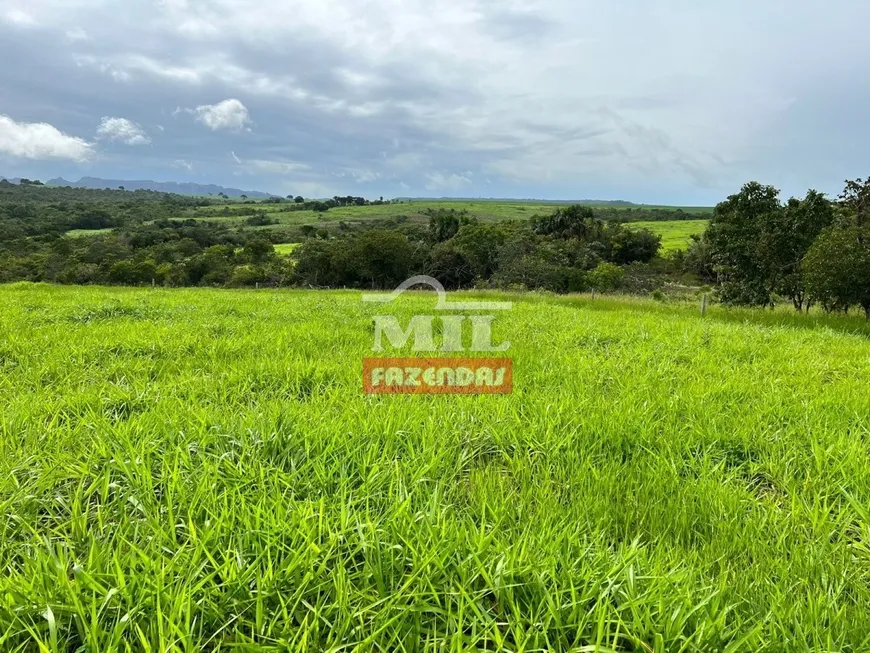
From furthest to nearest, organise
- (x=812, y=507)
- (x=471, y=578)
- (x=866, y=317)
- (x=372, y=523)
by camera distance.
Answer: (x=866, y=317), (x=812, y=507), (x=372, y=523), (x=471, y=578)

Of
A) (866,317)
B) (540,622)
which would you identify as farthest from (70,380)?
(866,317)

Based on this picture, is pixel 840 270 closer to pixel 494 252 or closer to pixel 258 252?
pixel 494 252

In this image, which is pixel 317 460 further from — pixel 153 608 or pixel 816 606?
pixel 816 606

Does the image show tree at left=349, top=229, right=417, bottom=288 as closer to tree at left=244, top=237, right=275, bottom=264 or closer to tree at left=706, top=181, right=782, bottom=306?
tree at left=244, top=237, right=275, bottom=264

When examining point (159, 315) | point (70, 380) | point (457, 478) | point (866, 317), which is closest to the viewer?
point (457, 478)

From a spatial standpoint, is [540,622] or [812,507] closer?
[540,622]

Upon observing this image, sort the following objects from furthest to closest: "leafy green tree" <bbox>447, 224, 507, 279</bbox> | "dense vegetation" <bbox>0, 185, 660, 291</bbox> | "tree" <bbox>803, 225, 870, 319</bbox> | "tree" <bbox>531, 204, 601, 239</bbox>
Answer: "tree" <bbox>531, 204, 601, 239</bbox>
"leafy green tree" <bbox>447, 224, 507, 279</bbox>
"dense vegetation" <bbox>0, 185, 660, 291</bbox>
"tree" <bbox>803, 225, 870, 319</bbox>

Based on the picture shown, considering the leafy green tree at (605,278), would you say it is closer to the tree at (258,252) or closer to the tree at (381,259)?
the tree at (381,259)

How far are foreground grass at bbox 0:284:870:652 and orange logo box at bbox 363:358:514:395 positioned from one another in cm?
29

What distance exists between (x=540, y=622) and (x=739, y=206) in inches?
1101

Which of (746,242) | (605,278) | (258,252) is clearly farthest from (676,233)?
(258,252)

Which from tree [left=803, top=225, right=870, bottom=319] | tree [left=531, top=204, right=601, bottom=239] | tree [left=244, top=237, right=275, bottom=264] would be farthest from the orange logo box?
tree [left=531, top=204, right=601, bottom=239]

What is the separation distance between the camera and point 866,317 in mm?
13484

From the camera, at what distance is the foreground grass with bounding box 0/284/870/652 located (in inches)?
50.7
